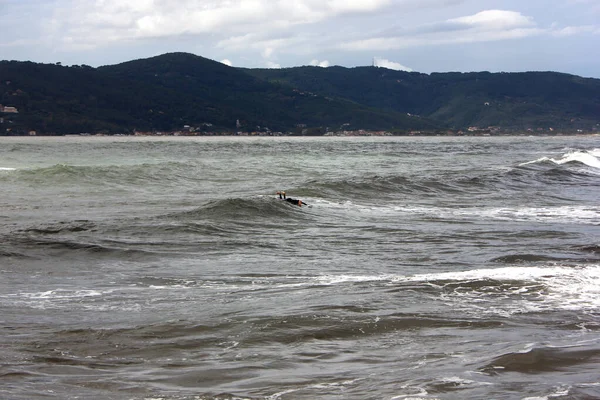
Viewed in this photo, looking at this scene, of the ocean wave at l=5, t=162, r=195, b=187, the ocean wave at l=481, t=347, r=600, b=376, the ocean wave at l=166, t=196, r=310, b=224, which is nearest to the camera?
the ocean wave at l=481, t=347, r=600, b=376

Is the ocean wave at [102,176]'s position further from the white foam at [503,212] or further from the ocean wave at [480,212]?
the white foam at [503,212]

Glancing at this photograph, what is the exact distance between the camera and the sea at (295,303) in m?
6.14

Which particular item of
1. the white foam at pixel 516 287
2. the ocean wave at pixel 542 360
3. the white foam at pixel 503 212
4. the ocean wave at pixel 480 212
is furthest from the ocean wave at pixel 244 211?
the ocean wave at pixel 542 360

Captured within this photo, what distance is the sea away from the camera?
20.1 ft

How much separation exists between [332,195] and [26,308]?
54.8ft

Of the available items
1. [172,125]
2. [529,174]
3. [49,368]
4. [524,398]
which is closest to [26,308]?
[49,368]

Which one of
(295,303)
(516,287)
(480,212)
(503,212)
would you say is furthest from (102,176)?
(516,287)

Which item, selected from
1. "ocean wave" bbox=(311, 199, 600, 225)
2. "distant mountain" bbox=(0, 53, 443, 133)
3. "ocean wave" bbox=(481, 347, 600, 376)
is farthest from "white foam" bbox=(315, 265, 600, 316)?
"distant mountain" bbox=(0, 53, 443, 133)

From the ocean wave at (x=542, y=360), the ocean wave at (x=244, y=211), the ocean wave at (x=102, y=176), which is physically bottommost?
the ocean wave at (x=542, y=360)

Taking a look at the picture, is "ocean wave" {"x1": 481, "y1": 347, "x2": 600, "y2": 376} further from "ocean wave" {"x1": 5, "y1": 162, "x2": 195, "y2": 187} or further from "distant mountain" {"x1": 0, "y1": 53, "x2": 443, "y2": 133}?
"distant mountain" {"x1": 0, "y1": 53, "x2": 443, "y2": 133}

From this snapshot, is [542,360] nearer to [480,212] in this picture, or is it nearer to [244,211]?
[244,211]

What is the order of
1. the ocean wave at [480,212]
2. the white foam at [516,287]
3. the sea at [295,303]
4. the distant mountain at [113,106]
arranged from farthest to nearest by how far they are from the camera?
the distant mountain at [113,106]
the ocean wave at [480,212]
the white foam at [516,287]
the sea at [295,303]

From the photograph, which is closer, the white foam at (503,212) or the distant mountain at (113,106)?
the white foam at (503,212)

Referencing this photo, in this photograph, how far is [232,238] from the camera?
48.9ft
